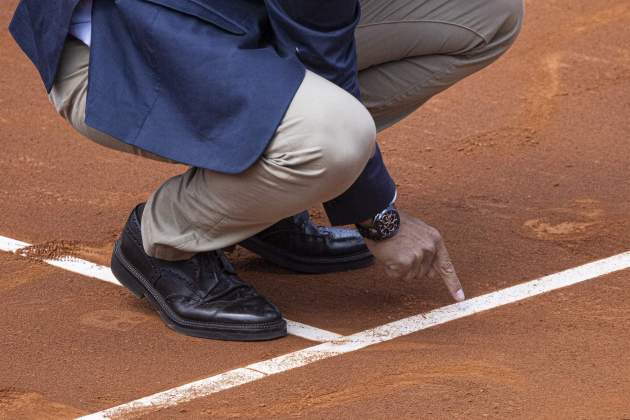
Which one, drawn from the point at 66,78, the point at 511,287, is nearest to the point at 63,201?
the point at 66,78

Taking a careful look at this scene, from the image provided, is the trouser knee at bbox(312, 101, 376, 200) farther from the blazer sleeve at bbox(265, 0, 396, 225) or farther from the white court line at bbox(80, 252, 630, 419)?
the white court line at bbox(80, 252, 630, 419)

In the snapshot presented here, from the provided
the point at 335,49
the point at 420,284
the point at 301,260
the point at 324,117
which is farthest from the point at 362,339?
the point at 335,49

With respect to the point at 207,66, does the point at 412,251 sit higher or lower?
lower

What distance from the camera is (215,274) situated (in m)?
3.47

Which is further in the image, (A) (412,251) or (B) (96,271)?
(B) (96,271)

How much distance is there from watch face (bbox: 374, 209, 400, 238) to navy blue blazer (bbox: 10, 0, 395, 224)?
39 cm

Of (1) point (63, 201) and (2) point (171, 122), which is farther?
(1) point (63, 201)

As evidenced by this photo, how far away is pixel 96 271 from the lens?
154 inches

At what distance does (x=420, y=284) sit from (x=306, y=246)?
0.40 m

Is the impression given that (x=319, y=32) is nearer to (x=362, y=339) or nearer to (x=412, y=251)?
(x=412, y=251)

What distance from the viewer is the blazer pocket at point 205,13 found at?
3.09m

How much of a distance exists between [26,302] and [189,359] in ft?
2.32

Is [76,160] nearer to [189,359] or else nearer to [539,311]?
[189,359]

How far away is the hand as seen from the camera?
334cm
